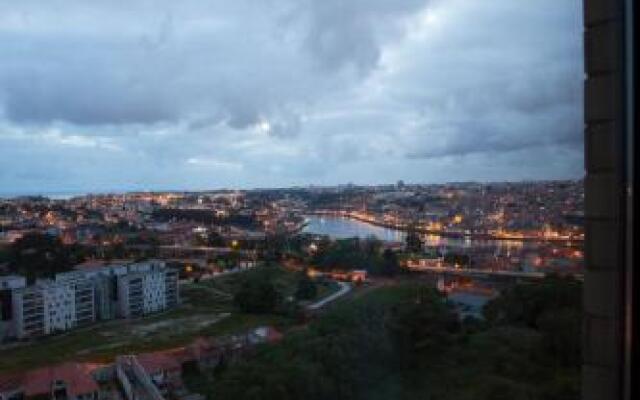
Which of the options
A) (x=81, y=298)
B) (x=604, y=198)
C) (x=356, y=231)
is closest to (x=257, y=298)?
(x=81, y=298)

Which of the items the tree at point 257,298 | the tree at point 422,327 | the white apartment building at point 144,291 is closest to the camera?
the tree at point 422,327

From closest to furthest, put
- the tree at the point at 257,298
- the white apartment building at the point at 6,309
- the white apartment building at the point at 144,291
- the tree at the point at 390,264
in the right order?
the white apartment building at the point at 6,309, the tree at the point at 390,264, the white apartment building at the point at 144,291, the tree at the point at 257,298

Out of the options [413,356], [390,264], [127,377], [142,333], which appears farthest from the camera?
[390,264]

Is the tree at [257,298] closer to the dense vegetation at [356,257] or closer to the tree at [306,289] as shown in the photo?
the tree at [306,289]

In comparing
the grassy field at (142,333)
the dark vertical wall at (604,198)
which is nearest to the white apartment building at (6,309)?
the grassy field at (142,333)

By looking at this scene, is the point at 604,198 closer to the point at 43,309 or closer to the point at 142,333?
the point at 142,333

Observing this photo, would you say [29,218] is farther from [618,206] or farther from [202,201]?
[618,206]
